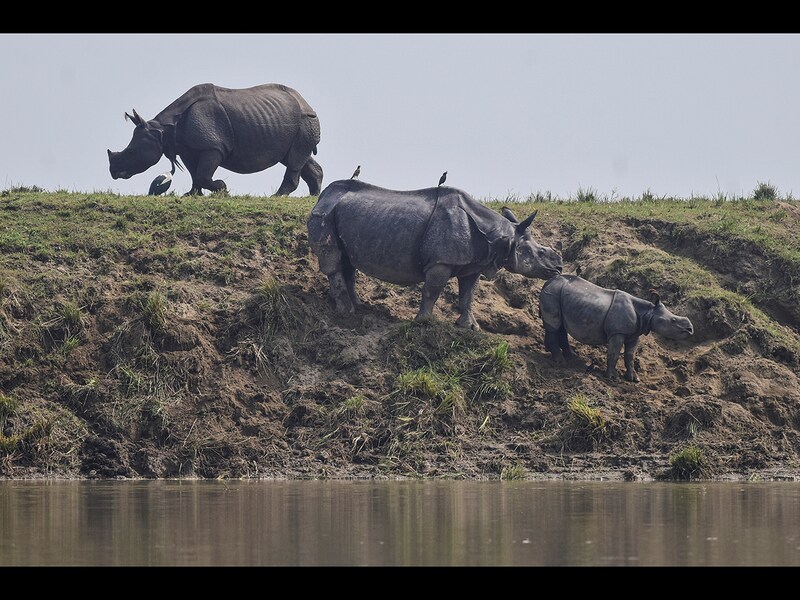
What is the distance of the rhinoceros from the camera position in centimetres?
2014

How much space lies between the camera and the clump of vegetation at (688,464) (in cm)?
1819

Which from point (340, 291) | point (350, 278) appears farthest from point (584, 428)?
point (350, 278)

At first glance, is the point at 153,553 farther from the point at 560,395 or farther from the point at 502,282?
the point at 502,282

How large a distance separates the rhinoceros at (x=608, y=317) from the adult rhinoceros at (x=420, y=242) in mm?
666

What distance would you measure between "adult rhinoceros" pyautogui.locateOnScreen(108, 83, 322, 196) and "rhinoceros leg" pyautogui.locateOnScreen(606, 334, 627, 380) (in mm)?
8427

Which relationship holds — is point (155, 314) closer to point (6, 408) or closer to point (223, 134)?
point (6, 408)

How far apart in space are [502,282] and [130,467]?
681 cm

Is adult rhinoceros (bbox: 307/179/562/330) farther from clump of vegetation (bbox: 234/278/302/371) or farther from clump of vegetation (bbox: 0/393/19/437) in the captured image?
clump of vegetation (bbox: 0/393/19/437)

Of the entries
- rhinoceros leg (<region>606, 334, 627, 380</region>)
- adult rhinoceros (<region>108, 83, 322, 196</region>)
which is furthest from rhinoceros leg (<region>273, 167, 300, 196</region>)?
rhinoceros leg (<region>606, 334, 627, 380</region>)

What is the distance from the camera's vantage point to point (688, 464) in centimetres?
1819

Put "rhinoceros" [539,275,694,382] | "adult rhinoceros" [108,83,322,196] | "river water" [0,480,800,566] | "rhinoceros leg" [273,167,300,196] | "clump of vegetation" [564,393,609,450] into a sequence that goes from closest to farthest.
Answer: "river water" [0,480,800,566], "clump of vegetation" [564,393,609,450], "rhinoceros" [539,275,694,382], "adult rhinoceros" [108,83,322,196], "rhinoceros leg" [273,167,300,196]

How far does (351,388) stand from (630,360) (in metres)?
3.79

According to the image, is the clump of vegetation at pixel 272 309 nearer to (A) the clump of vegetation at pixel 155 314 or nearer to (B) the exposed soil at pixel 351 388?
(B) the exposed soil at pixel 351 388

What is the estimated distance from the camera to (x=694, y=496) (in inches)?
626
